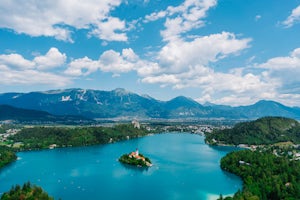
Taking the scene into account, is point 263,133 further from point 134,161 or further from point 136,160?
point 134,161

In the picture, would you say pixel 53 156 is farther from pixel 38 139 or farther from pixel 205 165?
pixel 205 165

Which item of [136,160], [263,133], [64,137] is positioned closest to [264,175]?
[136,160]

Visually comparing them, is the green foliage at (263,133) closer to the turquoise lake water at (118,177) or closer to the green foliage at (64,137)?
the turquoise lake water at (118,177)

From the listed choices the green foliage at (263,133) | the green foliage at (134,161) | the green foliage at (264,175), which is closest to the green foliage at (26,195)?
the green foliage at (264,175)

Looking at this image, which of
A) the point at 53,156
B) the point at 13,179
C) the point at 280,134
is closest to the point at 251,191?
the point at 13,179

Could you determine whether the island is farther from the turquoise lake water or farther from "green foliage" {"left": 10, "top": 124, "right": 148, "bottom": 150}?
"green foliage" {"left": 10, "top": 124, "right": 148, "bottom": 150}

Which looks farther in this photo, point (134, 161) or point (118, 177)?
point (134, 161)
